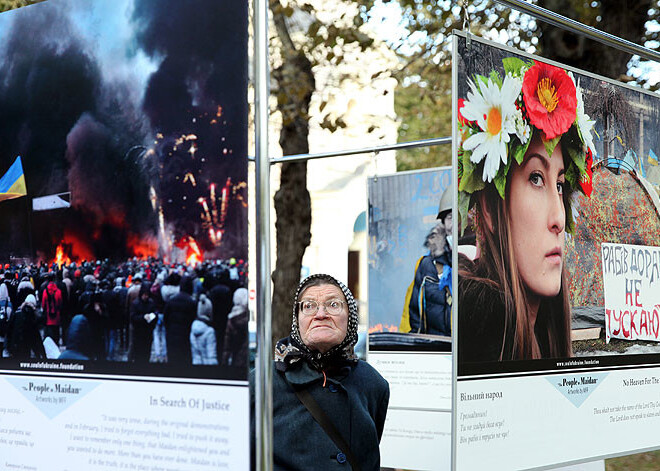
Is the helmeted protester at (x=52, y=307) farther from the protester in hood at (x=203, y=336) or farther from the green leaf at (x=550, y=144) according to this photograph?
the green leaf at (x=550, y=144)

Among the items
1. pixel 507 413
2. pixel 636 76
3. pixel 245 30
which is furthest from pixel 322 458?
pixel 636 76

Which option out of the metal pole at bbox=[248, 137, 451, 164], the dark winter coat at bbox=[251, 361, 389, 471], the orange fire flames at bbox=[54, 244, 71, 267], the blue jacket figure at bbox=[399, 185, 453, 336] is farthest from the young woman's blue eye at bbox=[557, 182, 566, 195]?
the blue jacket figure at bbox=[399, 185, 453, 336]

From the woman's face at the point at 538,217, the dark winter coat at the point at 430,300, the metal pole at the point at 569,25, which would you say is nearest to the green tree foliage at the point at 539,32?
the dark winter coat at the point at 430,300

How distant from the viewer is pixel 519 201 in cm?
367

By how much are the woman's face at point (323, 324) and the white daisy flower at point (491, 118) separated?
116 centimetres

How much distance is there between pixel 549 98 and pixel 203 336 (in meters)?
1.99

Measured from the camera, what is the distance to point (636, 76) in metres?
9.79

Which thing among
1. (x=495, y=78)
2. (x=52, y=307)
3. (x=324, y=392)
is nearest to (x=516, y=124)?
(x=495, y=78)

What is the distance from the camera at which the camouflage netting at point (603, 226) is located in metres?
4.04

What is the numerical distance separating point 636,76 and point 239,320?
8.30 metres

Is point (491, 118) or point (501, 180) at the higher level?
point (491, 118)

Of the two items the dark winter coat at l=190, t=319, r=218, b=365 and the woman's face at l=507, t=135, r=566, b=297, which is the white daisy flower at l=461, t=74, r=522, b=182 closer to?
the woman's face at l=507, t=135, r=566, b=297

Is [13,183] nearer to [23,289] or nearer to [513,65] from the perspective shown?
[23,289]

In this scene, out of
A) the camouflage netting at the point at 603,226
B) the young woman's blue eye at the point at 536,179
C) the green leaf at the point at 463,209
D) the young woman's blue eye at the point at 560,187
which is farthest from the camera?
the camouflage netting at the point at 603,226
